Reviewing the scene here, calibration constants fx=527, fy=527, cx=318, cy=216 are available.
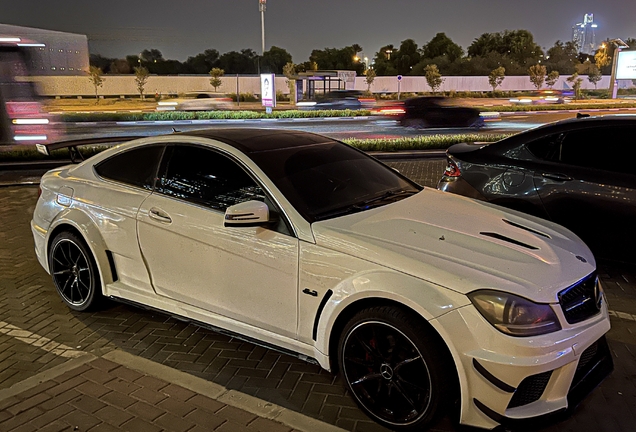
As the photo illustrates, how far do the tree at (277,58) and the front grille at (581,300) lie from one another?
53355 millimetres

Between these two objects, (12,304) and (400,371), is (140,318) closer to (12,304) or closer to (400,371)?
(12,304)

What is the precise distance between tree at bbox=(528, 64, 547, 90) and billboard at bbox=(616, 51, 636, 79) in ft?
55.6

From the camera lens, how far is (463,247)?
122 inches

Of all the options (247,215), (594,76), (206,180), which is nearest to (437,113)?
(206,180)

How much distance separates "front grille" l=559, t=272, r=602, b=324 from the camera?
2900mm

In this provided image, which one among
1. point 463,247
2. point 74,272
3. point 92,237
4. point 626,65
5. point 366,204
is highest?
point 626,65

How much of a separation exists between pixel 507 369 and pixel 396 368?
61 cm

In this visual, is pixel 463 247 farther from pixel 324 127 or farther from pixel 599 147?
pixel 324 127

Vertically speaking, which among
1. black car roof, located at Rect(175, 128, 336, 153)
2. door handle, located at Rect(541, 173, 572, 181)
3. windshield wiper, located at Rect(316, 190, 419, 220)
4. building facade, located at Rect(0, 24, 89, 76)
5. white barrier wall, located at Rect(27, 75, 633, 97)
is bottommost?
door handle, located at Rect(541, 173, 572, 181)

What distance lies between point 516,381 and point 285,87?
46797 mm

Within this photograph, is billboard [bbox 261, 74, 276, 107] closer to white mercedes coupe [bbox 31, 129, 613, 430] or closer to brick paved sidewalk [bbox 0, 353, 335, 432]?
white mercedes coupe [bbox 31, 129, 613, 430]

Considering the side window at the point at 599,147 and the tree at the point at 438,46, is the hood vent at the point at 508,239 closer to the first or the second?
the side window at the point at 599,147

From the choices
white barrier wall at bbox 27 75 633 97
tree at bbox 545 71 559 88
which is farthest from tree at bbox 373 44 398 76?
tree at bbox 545 71 559 88

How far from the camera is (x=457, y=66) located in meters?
62.0
